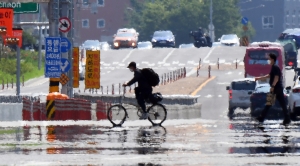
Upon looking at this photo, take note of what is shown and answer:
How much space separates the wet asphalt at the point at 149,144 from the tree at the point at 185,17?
11143cm

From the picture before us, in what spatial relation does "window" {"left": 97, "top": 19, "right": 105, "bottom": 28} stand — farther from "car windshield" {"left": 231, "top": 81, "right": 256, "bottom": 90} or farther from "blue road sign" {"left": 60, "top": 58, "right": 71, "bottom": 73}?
"blue road sign" {"left": 60, "top": 58, "right": 71, "bottom": 73}

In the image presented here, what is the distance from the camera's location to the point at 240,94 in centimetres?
4559

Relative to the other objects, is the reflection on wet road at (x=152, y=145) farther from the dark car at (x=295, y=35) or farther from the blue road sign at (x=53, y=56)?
the dark car at (x=295, y=35)

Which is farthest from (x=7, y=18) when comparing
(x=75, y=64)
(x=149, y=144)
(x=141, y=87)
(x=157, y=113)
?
(x=149, y=144)

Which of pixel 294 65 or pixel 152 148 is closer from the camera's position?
pixel 152 148

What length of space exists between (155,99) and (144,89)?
1.26 ft

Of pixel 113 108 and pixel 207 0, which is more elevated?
pixel 207 0

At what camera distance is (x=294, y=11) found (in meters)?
161

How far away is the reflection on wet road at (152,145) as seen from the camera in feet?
46.6

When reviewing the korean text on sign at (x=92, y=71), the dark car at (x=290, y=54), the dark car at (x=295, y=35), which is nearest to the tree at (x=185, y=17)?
the dark car at (x=295, y=35)

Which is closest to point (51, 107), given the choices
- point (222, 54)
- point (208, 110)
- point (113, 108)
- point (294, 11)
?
point (113, 108)

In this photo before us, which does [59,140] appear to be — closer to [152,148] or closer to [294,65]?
[152,148]

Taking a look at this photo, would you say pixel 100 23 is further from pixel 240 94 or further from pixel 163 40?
pixel 240 94

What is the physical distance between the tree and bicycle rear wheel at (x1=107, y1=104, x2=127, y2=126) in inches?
4360
